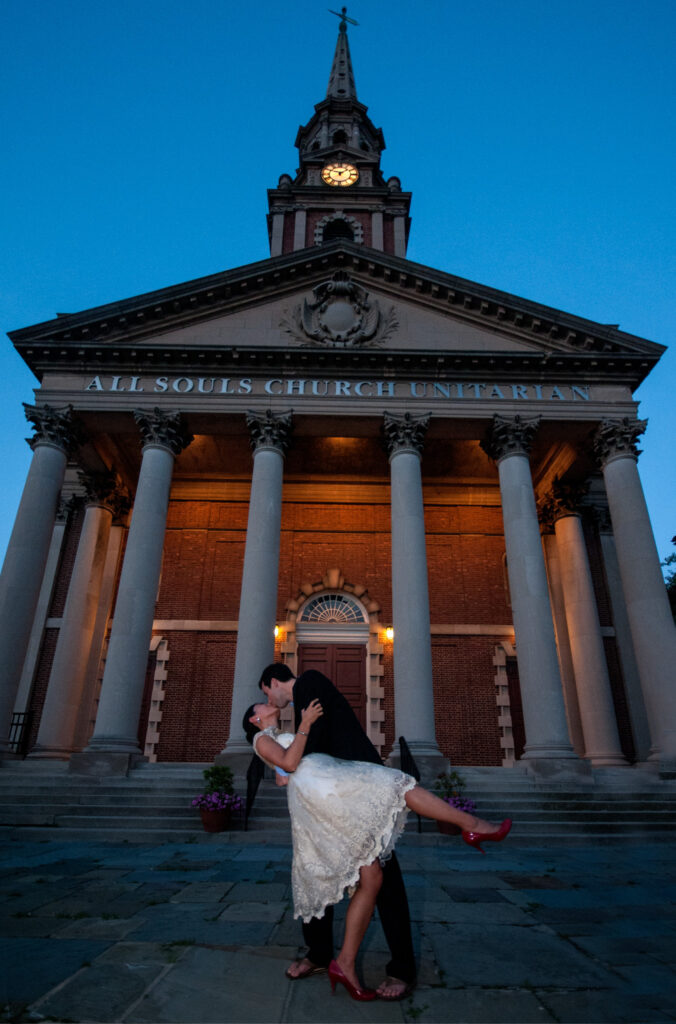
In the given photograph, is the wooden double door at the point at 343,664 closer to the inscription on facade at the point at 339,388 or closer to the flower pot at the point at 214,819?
the inscription on facade at the point at 339,388

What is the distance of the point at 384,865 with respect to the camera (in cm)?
325

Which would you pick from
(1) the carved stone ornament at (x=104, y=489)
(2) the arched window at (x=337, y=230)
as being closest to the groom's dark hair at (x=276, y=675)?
(1) the carved stone ornament at (x=104, y=489)

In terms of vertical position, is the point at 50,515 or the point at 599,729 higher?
the point at 50,515

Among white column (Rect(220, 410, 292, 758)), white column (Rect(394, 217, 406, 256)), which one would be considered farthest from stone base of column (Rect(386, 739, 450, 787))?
white column (Rect(394, 217, 406, 256))

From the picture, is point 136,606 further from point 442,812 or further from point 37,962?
point 442,812

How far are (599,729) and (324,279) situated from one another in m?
15.4

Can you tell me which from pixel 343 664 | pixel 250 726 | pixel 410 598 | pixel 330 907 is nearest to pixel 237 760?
pixel 410 598

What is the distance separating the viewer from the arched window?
28.3 meters

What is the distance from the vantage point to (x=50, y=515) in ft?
48.3

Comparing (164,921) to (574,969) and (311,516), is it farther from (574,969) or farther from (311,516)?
(311,516)

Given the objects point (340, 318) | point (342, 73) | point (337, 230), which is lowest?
point (340, 318)

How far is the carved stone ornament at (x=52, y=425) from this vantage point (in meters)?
15.4

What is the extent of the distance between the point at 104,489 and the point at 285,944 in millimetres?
16743

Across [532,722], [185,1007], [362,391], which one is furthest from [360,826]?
[362,391]
